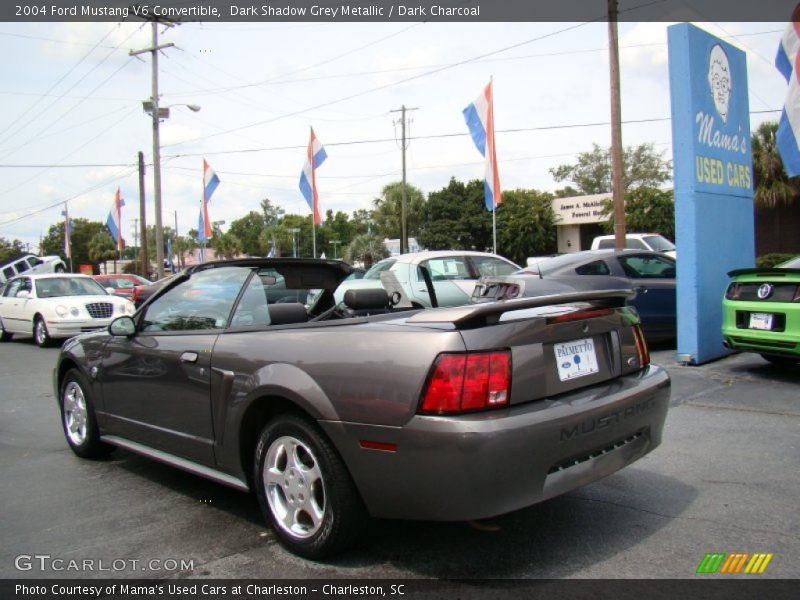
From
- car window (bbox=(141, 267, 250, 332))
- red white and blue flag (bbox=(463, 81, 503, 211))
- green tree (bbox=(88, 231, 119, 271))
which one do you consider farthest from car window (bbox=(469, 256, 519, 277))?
green tree (bbox=(88, 231, 119, 271))

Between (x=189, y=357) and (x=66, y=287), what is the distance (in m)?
11.6

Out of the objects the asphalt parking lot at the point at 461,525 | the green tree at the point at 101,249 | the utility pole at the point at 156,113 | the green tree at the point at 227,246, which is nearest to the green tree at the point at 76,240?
the green tree at the point at 101,249

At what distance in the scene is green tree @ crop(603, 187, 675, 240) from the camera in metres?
35.7

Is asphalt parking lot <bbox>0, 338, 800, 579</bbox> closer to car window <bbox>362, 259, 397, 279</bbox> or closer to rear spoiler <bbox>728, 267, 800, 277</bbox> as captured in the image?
rear spoiler <bbox>728, 267, 800, 277</bbox>

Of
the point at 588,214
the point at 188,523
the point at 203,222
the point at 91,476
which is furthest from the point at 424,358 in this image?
the point at 588,214

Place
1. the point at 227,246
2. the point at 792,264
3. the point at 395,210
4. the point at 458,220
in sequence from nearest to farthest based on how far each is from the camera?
the point at 792,264, the point at 458,220, the point at 395,210, the point at 227,246

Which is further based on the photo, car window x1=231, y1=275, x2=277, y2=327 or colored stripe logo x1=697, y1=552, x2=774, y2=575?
car window x1=231, y1=275, x2=277, y2=327

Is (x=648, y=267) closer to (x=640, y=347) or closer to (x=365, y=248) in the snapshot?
(x=640, y=347)

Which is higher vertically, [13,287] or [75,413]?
[13,287]

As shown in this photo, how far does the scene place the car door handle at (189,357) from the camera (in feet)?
12.2

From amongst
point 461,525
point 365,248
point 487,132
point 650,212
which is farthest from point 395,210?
point 461,525

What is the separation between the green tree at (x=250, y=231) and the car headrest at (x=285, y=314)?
93.1 meters

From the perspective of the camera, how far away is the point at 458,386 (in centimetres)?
267

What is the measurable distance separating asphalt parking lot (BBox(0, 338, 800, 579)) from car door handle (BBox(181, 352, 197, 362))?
0.90m
